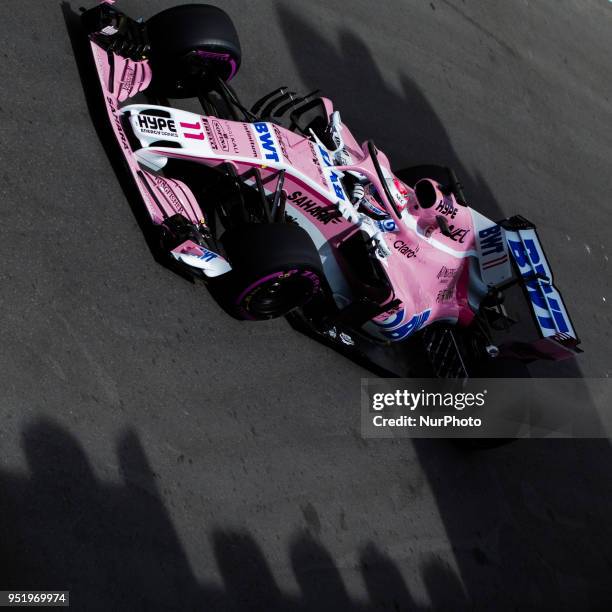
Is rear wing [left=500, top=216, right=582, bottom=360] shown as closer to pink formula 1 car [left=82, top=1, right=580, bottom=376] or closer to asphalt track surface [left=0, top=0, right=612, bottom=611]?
pink formula 1 car [left=82, top=1, right=580, bottom=376]

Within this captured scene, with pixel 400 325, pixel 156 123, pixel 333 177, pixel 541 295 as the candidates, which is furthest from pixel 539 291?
pixel 156 123

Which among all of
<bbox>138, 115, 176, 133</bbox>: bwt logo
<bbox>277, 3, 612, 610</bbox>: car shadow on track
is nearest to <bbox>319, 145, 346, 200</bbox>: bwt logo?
<bbox>138, 115, 176, 133</bbox>: bwt logo

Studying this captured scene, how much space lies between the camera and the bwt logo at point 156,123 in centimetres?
578

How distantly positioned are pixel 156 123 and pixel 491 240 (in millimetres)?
2965

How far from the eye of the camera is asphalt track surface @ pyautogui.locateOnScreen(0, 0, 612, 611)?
5.14m

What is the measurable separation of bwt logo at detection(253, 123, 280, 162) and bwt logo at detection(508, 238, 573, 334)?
2.20 metres

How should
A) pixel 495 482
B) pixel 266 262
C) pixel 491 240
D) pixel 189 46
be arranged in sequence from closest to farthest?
pixel 266 262, pixel 189 46, pixel 491 240, pixel 495 482

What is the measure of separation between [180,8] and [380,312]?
2.64 metres

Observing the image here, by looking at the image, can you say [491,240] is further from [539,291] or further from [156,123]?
[156,123]

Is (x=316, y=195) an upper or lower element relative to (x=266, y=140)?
lower

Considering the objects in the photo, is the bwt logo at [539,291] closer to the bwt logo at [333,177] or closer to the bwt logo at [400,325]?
the bwt logo at [400,325]

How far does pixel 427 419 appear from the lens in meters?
7.31

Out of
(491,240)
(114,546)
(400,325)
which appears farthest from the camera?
(491,240)

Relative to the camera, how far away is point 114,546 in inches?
200
